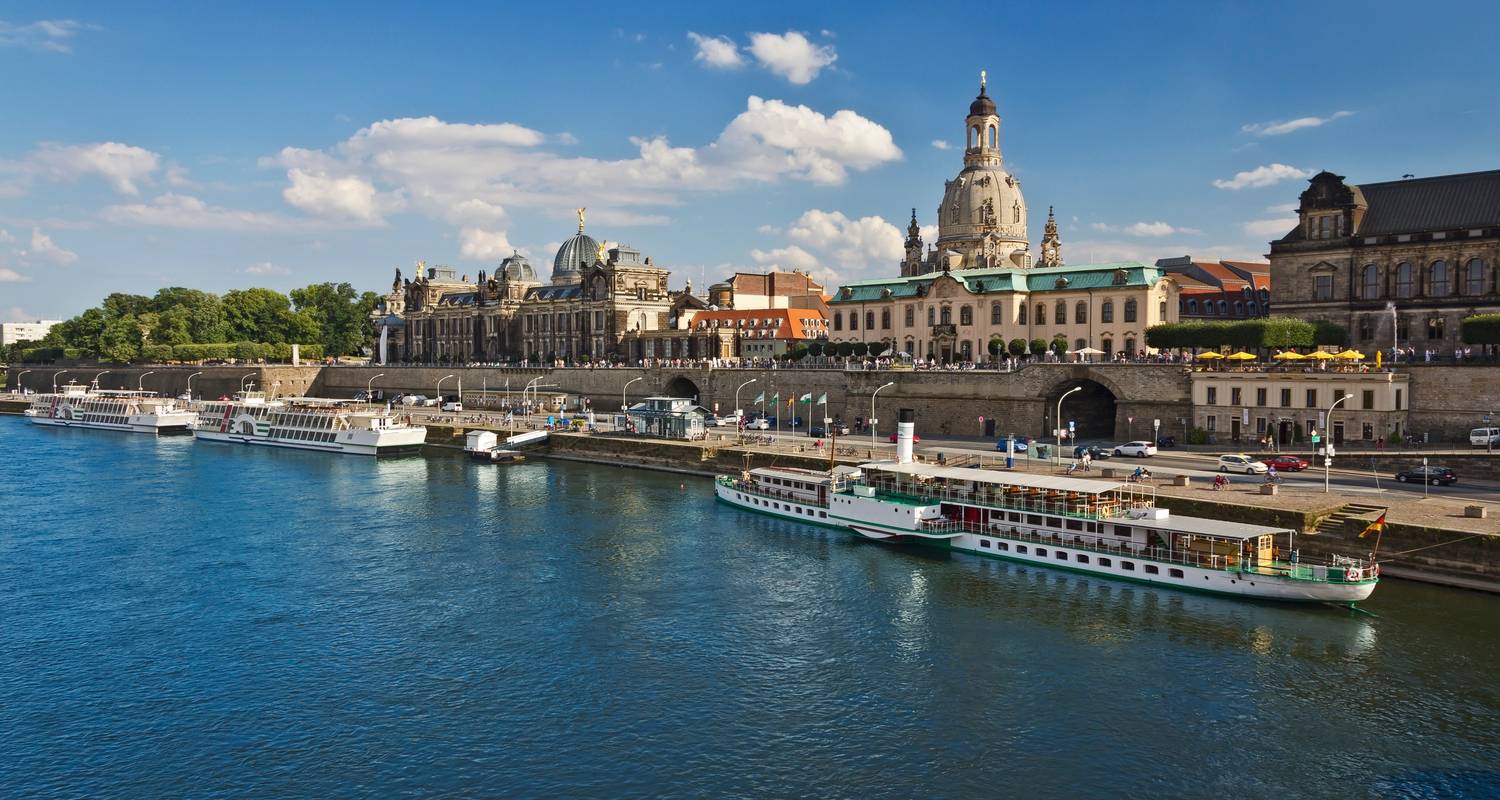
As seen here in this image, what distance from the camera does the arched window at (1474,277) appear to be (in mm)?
66125

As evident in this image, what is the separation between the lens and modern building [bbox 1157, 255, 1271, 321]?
99.8 metres

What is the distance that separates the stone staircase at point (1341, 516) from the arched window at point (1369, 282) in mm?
32504

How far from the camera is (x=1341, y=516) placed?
42.8 meters

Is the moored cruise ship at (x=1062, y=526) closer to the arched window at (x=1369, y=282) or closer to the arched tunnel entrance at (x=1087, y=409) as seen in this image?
the arched tunnel entrance at (x=1087, y=409)

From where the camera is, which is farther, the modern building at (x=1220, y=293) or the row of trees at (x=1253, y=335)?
the modern building at (x=1220, y=293)

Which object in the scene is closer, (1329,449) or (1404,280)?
(1329,449)

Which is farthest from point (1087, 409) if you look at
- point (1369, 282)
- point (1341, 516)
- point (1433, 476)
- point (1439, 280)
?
point (1341, 516)

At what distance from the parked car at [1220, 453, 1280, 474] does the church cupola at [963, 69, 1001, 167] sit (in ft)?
233

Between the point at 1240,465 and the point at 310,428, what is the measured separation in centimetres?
7824

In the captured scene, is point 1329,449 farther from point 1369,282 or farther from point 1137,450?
point 1369,282

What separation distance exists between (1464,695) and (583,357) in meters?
115

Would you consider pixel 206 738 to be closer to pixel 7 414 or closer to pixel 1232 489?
pixel 1232 489

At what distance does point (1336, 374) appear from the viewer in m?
→ 58.6

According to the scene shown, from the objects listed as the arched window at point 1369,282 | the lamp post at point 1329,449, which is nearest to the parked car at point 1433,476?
the lamp post at point 1329,449
